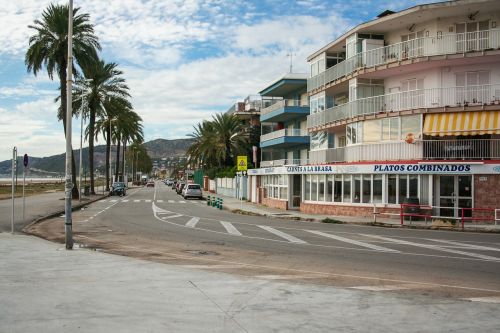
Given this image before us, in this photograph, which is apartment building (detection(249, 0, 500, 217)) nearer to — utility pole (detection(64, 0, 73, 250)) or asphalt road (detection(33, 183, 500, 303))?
asphalt road (detection(33, 183, 500, 303))

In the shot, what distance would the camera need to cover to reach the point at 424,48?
29750mm

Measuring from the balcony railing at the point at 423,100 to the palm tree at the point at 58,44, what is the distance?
71.7ft

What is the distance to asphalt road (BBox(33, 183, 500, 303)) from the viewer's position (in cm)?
1067

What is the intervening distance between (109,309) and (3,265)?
514cm

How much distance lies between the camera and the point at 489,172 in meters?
25.5

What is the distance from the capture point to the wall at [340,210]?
94.8 ft

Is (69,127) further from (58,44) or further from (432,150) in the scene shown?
(58,44)

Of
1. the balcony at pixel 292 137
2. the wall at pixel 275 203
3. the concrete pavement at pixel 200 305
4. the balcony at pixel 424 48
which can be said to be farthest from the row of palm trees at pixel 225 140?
the concrete pavement at pixel 200 305

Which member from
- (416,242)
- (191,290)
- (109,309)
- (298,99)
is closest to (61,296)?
(109,309)

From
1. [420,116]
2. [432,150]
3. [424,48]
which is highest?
[424,48]

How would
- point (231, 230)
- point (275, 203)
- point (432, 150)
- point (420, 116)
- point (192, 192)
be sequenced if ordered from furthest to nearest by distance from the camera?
point (192, 192) → point (275, 203) → point (420, 116) → point (432, 150) → point (231, 230)

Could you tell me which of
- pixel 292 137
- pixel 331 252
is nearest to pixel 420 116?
pixel 331 252

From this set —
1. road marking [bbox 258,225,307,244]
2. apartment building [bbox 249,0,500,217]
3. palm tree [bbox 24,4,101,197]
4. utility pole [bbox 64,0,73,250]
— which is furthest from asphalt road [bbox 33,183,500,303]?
palm tree [bbox 24,4,101,197]

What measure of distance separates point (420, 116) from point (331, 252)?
1648cm
